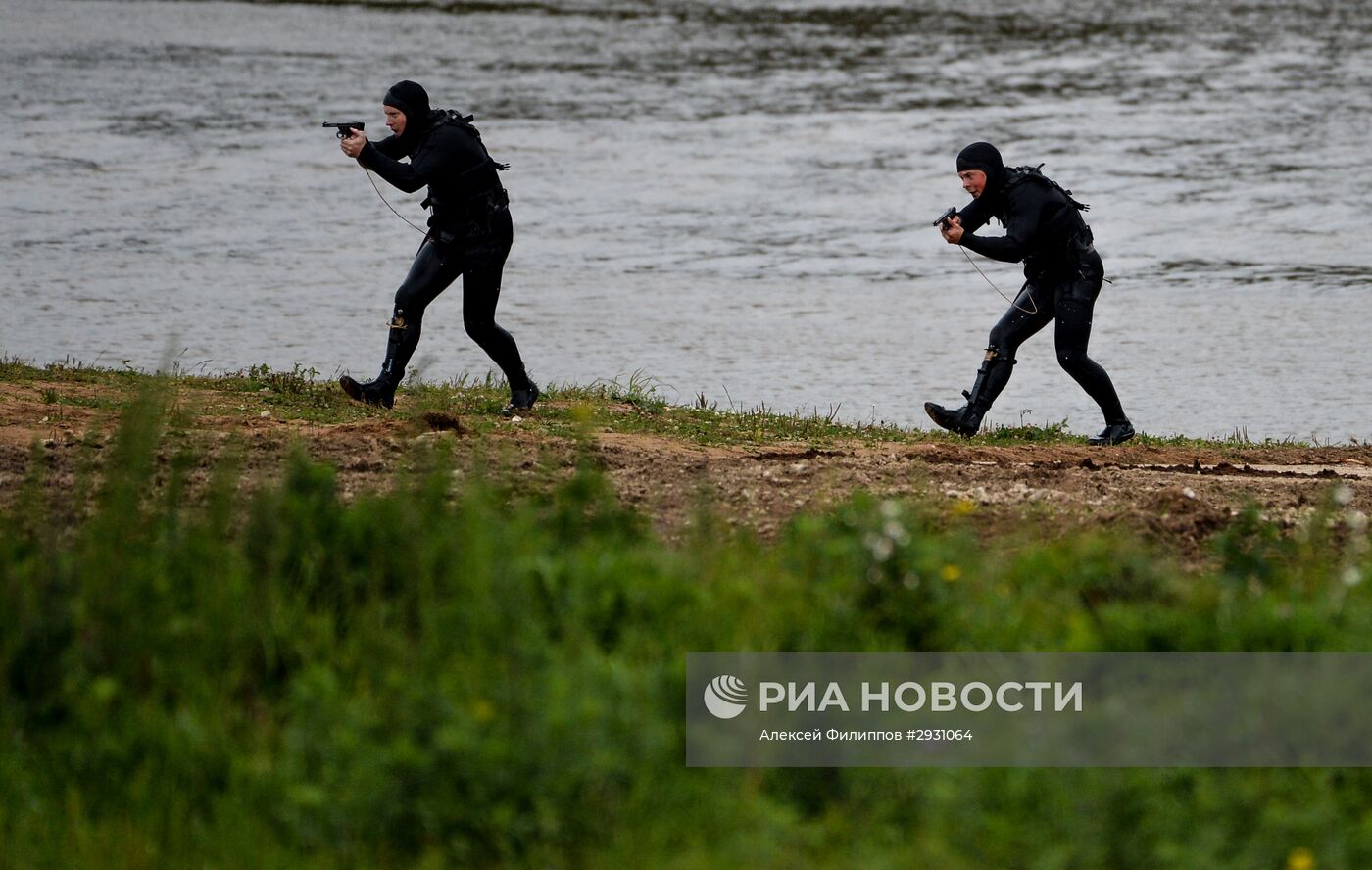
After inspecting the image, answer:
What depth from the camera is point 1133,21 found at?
3931 cm

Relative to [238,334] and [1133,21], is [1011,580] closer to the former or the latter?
[238,334]

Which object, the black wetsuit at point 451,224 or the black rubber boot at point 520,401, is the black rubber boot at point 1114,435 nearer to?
the black rubber boot at point 520,401

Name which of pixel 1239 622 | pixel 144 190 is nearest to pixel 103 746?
pixel 1239 622

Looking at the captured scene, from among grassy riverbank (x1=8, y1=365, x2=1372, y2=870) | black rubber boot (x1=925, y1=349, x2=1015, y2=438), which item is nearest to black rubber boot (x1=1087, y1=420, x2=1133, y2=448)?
black rubber boot (x1=925, y1=349, x2=1015, y2=438)

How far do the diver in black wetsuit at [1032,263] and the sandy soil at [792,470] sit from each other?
0.51 meters

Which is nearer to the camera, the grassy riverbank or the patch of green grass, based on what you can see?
the grassy riverbank

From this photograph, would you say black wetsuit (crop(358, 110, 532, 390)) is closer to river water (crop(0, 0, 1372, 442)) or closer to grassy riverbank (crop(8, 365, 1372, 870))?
river water (crop(0, 0, 1372, 442))

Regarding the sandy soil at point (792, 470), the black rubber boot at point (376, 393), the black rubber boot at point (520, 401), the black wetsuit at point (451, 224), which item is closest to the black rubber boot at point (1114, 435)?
the sandy soil at point (792, 470)

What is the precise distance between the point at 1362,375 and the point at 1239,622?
9928 mm

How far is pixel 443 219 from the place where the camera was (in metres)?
10.1

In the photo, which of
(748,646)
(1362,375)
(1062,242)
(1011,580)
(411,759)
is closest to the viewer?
(411,759)

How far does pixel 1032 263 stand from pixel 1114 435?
1253 millimetres

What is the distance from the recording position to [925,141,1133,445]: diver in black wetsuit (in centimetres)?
1006

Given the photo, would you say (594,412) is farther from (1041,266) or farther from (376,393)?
(1041,266)
